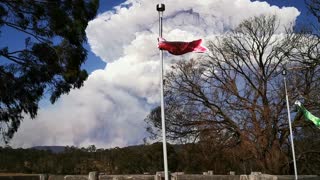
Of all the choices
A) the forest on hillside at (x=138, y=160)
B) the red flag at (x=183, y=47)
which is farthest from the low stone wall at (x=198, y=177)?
the forest on hillside at (x=138, y=160)

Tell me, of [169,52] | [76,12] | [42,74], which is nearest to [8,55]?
[42,74]

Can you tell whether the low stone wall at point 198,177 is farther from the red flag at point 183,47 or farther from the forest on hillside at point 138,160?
the forest on hillside at point 138,160

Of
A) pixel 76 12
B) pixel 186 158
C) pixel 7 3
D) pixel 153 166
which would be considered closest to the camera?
pixel 7 3

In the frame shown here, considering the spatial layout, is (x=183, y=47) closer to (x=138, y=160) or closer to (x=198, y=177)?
(x=198, y=177)

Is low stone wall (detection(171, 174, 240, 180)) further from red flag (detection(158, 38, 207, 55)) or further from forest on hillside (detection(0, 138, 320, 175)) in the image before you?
forest on hillside (detection(0, 138, 320, 175))

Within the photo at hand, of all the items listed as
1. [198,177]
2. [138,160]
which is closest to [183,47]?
[198,177]

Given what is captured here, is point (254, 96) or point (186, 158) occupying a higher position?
point (254, 96)

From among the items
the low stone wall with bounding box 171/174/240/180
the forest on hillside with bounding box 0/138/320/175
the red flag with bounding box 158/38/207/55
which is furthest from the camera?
the forest on hillside with bounding box 0/138/320/175

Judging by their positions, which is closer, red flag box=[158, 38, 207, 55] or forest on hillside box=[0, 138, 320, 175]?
red flag box=[158, 38, 207, 55]

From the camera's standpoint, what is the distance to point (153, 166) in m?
57.9

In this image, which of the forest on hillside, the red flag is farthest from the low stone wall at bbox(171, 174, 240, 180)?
the forest on hillside

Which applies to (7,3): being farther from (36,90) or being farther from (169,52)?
(169,52)

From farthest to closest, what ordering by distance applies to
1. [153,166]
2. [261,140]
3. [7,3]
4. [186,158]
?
[153,166], [186,158], [261,140], [7,3]

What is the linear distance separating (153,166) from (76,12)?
38.9m
